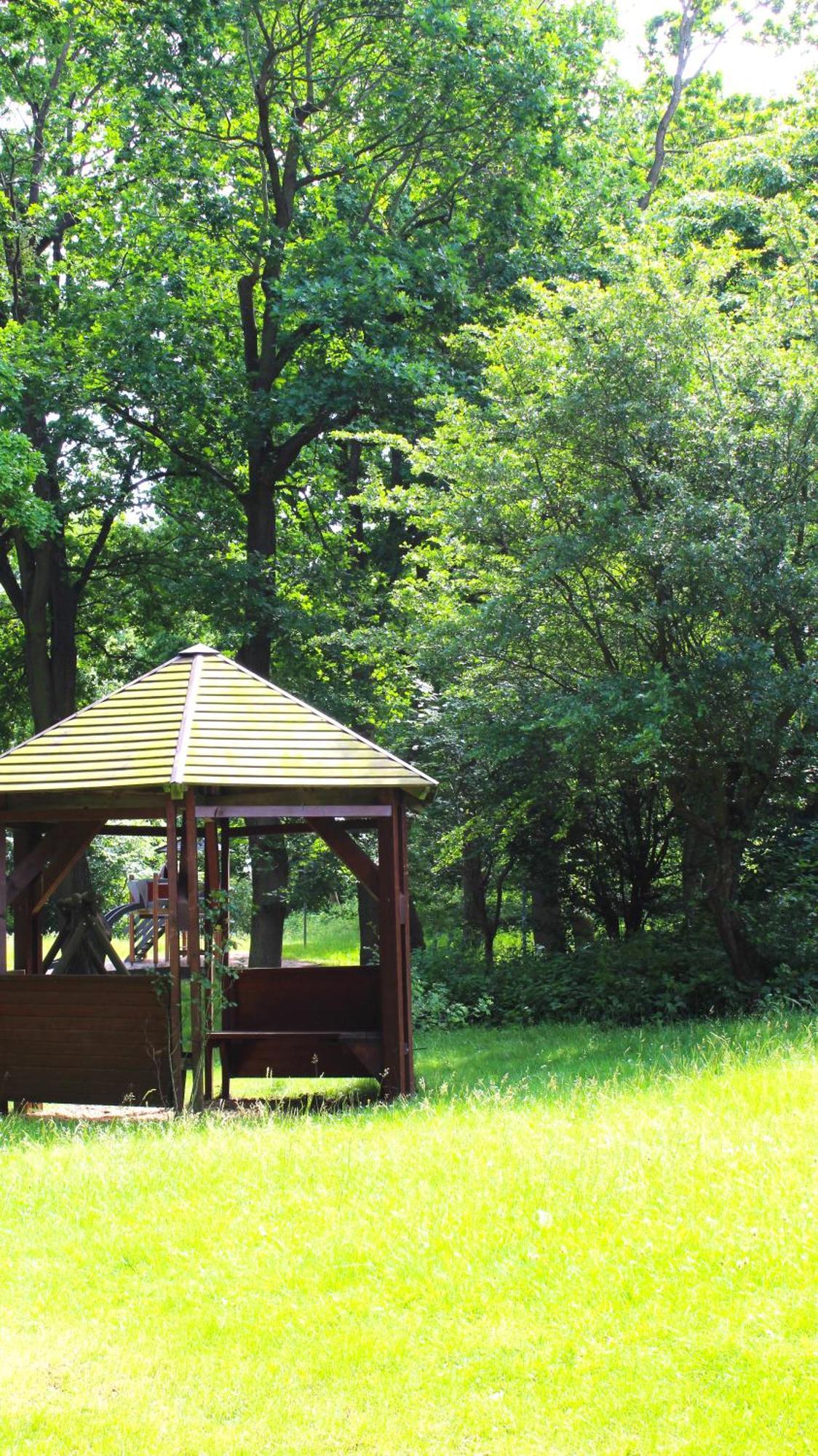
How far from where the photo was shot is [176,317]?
20.0 m

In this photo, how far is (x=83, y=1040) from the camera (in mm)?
10477

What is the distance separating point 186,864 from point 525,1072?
11.8 feet

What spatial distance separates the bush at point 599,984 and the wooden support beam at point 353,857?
181 inches

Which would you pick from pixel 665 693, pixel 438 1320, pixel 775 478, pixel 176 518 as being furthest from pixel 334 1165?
pixel 176 518

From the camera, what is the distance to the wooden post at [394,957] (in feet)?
36.1

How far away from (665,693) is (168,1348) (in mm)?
7684

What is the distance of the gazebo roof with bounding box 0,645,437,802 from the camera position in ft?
34.3

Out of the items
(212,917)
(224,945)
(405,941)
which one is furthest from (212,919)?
(405,941)

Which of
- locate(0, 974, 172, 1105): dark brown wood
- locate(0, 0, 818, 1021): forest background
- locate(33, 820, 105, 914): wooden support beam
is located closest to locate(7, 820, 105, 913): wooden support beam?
locate(33, 820, 105, 914): wooden support beam

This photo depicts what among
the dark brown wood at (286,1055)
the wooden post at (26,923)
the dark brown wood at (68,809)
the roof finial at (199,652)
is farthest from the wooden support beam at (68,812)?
the dark brown wood at (286,1055)

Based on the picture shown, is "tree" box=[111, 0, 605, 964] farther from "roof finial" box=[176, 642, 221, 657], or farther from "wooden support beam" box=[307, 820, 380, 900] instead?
"wooden support beam" box=[307, 820, 380, 900]

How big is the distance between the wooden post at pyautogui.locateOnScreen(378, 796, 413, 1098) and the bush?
13.7 feet

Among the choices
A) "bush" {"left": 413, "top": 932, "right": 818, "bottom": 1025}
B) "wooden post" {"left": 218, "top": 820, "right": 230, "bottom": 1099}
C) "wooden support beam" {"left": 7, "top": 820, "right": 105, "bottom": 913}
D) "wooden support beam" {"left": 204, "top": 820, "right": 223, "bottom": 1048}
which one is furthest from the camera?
"bush" {"left": 413, "top": 932, "right": 818, "bottom": 1025}

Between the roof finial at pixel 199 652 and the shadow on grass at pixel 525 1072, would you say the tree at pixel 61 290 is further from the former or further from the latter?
the shadow on grass at pixel 525 1072
